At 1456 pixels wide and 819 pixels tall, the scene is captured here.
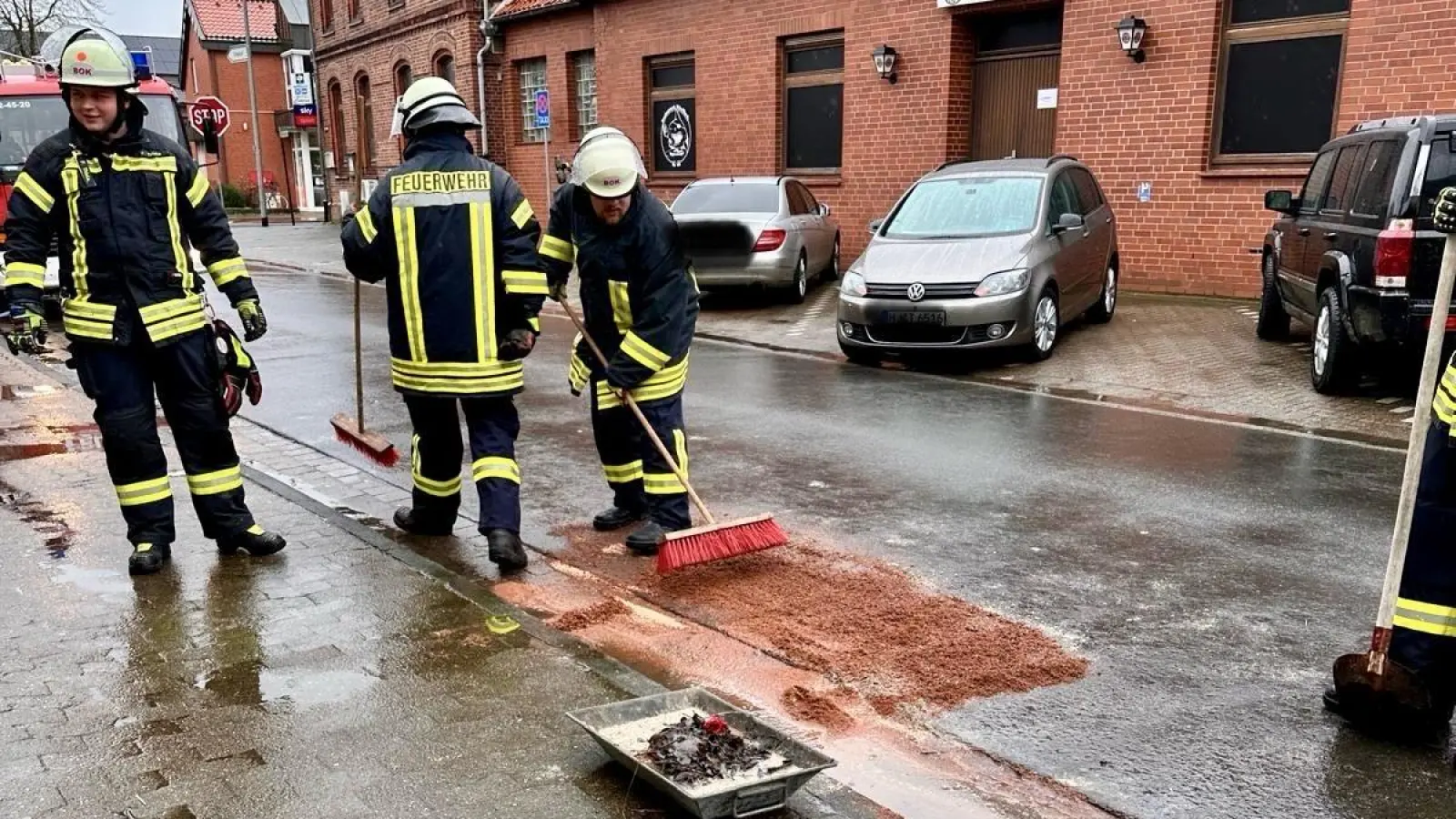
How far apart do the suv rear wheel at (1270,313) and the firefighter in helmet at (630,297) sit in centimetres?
761

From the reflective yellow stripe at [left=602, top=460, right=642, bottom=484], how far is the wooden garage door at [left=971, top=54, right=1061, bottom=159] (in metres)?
10.8

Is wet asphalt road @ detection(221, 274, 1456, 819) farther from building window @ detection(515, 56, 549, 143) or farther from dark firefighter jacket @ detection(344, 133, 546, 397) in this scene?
building window @ detection(515, 56, 549, 143)

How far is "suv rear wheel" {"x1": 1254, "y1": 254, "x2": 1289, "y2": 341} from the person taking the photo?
35.1 feet

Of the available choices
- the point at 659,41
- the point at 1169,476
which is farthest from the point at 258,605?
the point at 659,41

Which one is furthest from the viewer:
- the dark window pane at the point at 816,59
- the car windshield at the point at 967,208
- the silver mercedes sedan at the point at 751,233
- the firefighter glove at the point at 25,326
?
the dark window pane at the point at 816,59

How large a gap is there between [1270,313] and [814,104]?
8.66 metres

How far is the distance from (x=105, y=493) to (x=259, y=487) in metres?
0.73

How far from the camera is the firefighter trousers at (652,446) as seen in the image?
5.06 metres

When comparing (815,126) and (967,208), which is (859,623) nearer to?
(967,208)

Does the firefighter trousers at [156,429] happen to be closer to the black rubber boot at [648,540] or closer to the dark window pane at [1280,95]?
the black rubber boot at [648,540]

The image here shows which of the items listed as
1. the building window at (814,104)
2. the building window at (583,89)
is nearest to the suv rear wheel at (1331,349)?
the building window at (814,104)

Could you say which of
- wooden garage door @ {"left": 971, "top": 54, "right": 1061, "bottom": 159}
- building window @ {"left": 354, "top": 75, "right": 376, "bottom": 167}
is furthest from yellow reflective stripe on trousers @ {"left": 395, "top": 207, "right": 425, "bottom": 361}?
building window @ {"left": 354, "top": 75, "right": 376, "bottom": 167}

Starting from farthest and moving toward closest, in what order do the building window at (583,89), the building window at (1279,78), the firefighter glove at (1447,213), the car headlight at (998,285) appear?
the building window at (583,89) < the building window at (1279,78) < the car headlight at (998,285) < the firefighter glove at (1447,213)

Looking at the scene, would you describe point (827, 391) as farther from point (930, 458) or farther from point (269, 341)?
point (269, 341)
